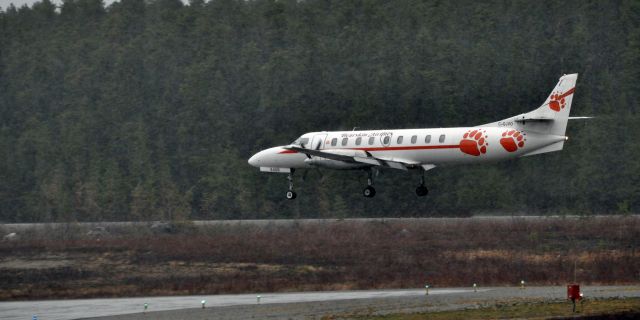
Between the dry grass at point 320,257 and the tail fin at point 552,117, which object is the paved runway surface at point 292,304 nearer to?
the dry grass at point 320,257

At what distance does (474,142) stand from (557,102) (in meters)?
5.11

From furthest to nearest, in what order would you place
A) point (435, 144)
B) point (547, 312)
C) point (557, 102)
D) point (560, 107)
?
point (435, 144)
point (557, 102)
point (560, 107)
point (547, 312)

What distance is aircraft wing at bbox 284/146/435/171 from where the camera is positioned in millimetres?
67250

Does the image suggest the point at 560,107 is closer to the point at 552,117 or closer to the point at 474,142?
the point at 552,117

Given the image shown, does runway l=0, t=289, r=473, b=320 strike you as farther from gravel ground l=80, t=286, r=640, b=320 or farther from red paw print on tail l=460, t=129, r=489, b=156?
red paw print on tail l=460, t=129, r=489, b=156

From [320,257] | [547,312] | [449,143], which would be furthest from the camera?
[320,257]

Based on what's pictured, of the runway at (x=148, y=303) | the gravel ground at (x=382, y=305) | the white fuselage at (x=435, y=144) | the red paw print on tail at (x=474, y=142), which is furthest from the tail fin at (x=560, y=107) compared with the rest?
the gravel ground at (x=382, y=305)

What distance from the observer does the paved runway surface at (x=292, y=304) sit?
4544cm

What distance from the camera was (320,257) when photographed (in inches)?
2665

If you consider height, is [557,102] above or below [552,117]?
above

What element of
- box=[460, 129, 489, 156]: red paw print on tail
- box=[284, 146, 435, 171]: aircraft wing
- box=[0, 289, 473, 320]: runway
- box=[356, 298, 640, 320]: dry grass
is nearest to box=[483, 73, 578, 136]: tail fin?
box=[460, 129, 489, 156]: red paw print on tail

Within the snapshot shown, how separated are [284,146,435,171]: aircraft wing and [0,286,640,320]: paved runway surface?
496 inches

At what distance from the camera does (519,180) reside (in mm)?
97312

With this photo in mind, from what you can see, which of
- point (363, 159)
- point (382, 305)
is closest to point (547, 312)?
point (382, 305)
